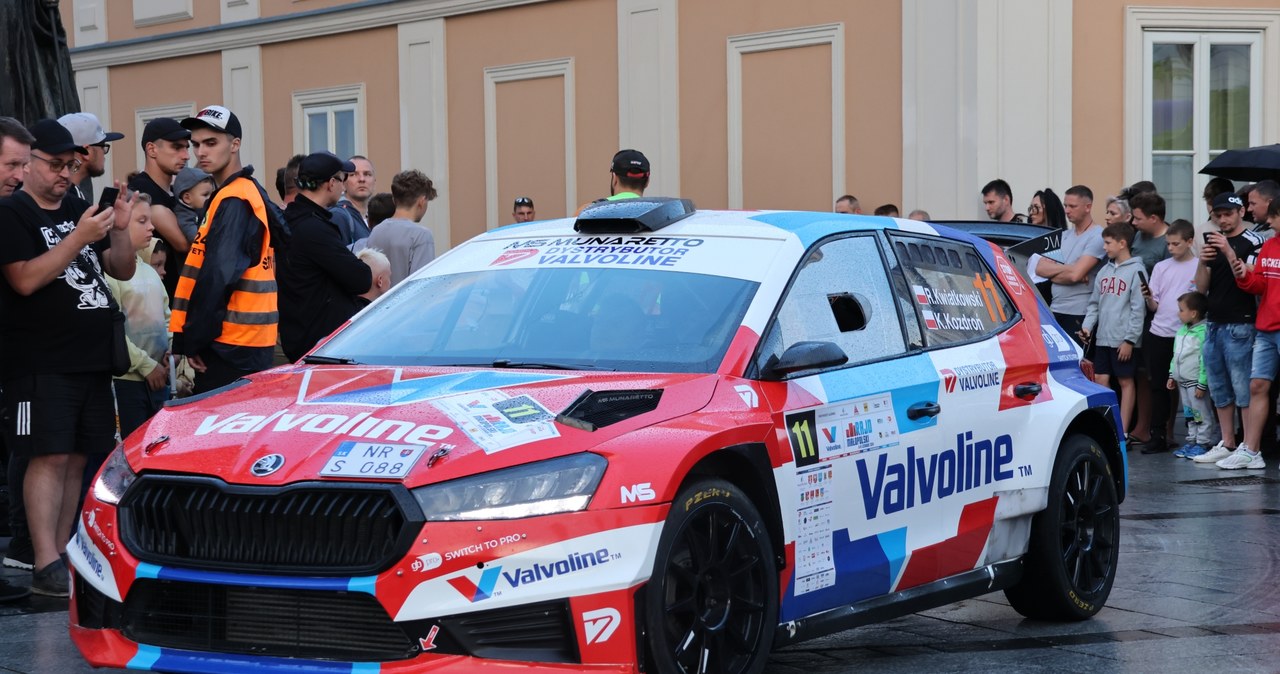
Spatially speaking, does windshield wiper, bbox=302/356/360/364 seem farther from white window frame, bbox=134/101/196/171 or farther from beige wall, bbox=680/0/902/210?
white window frame, bbox=134/101/196/171

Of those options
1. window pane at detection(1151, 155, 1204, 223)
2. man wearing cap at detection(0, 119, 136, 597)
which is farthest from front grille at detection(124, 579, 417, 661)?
window pane at detection(1151, 155, 1204, 223)

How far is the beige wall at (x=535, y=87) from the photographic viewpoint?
69.0ft

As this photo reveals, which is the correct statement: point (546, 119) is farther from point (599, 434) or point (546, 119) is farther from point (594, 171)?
point (599, 434)

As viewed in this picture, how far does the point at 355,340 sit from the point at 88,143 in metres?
2.80

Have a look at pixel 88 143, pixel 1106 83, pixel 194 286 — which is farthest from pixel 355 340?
pixel 1106 83

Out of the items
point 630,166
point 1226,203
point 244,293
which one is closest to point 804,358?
point 244,293

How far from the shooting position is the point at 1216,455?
13414mm

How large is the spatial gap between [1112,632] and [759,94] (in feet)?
42.7

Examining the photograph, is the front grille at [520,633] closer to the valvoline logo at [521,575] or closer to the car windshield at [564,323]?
the valvoline logo at [521,575]

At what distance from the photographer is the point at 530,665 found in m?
4.59

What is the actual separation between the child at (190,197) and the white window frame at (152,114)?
17.3m

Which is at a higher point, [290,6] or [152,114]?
[290,6]

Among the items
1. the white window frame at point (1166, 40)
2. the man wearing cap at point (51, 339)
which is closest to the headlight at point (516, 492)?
the man wearing cap at point (51, 339)

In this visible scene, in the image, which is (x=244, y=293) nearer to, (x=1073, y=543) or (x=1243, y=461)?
(x=1073, y=543)
